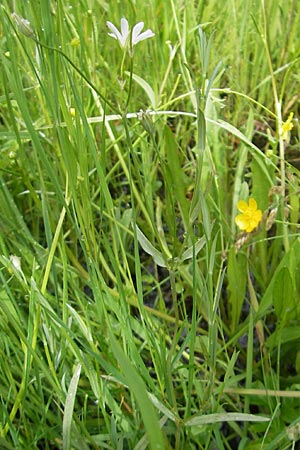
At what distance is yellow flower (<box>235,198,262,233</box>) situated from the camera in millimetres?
833

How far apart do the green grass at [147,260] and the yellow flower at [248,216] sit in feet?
0.06

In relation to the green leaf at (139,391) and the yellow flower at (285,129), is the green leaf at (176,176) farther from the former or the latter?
the green leaf at (139,391)

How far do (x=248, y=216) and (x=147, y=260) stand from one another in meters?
0.24

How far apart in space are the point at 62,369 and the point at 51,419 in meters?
0.09

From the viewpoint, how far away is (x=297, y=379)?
0.77m

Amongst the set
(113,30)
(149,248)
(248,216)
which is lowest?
(248,216)

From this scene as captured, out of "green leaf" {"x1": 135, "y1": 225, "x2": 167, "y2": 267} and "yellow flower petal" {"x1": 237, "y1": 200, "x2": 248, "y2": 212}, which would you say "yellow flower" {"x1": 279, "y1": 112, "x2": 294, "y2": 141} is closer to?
"yellow flower petal" {"x1": 237, "y1": 200, "x2": 248, "y2": 212}

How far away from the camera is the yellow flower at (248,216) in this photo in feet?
2.73

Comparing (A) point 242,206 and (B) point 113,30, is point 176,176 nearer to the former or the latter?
(A) point 242,206

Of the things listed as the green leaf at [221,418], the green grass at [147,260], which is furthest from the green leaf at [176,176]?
the green leaf at [221,418]

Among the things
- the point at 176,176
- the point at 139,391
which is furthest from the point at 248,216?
the point at 139,391

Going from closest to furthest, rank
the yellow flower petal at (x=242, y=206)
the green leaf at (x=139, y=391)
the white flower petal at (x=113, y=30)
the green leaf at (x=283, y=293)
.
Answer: the green leaf at (x=139, y=391) → the white flower petal at (x=113, y=30) → the green leaf at (x=283, y=293) → the yellow flower petal at (x=242, y=206)

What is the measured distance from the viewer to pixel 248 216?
2.84 ft

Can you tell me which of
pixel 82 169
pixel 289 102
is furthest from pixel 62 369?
pixel 289 102
